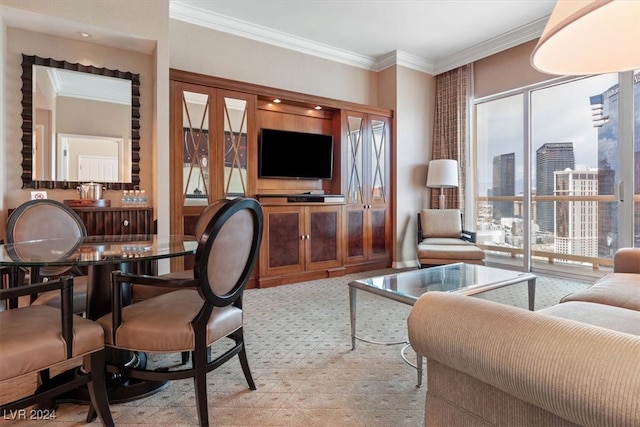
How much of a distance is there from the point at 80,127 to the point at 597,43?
12.1 ft

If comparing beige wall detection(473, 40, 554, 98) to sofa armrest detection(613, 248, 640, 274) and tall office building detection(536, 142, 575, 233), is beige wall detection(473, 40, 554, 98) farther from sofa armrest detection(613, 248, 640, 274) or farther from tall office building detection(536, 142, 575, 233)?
sofa armrest detection(613, 248, 640, 274)

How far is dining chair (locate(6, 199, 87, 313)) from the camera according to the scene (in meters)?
2.13

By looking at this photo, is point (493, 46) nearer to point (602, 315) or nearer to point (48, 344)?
point (602, 315)

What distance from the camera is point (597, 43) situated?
996 millimetres

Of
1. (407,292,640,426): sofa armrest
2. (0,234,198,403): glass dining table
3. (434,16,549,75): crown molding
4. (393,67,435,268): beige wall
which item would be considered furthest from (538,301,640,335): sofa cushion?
(434,16,549,75): crown molding

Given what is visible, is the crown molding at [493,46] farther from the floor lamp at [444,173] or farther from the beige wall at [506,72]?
the floor lamp at [444,173]

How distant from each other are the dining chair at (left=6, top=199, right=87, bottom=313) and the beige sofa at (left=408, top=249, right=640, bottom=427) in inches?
74.3

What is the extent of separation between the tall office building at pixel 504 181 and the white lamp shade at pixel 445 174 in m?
0.61

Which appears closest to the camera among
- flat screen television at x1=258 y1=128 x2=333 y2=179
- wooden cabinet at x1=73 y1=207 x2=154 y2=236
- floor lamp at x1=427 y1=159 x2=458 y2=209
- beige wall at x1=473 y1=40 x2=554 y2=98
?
wooden cabinet at x1=73 y1=207 x2=154 y2=236

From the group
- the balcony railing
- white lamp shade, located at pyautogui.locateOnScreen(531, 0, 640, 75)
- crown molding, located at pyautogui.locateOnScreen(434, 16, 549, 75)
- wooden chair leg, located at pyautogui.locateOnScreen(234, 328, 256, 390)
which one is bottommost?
wooden chair leg, located at pyautogui.locateOnScreen(234, 328, 256, 390)

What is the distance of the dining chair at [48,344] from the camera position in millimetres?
1178

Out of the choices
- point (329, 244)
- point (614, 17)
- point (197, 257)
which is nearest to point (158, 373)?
point (197, 257)

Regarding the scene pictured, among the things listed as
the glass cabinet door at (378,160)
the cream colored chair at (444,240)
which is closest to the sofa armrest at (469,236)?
the cream colored chair at (444,240)

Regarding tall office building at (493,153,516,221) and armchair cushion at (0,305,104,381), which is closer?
armchair cushion at (0,305,104,381)
